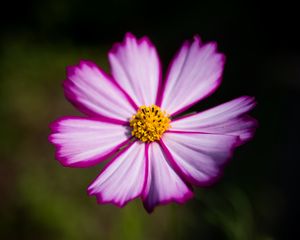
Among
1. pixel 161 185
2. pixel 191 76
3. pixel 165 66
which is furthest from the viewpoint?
pixel 165 66

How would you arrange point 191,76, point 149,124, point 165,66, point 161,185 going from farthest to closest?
point 165,66
point 191,76
point 149,124
point 161,185

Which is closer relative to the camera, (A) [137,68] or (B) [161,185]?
(B) [161,185]

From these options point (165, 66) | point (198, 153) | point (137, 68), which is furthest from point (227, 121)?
point (165, 66)

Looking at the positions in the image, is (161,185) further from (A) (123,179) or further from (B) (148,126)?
(B) (148,126)

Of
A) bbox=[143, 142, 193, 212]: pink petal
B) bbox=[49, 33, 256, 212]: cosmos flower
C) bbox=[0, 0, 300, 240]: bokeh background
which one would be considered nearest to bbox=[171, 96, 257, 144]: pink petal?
bbox=[49, 33, 256, 212]: cosmos flower

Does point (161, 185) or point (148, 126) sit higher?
point (148, 126)

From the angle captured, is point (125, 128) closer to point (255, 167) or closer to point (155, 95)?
point (155, 95)

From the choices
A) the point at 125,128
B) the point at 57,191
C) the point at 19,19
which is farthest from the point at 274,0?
the point at 125,128

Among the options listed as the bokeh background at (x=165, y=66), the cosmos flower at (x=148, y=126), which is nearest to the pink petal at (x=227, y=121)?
the cosmos flower at (x=148, y=126)
